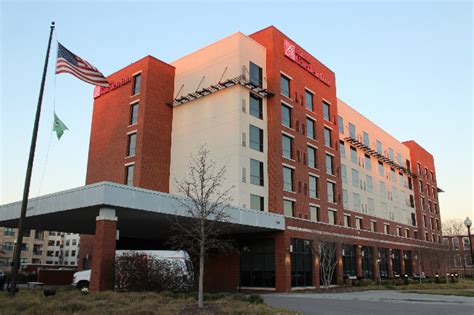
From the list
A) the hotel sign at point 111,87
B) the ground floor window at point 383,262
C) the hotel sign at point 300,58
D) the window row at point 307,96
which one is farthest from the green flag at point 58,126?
the ground floor window at point 383,262

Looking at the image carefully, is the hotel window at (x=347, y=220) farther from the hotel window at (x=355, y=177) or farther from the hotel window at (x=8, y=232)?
the hotel window at (x=8, y=232)

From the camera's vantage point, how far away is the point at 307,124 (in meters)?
46.0

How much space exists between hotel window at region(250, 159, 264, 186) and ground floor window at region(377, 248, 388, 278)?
80.4 ft

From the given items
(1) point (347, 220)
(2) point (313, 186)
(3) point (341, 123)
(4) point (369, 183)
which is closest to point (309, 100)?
(2) point (313, 186)

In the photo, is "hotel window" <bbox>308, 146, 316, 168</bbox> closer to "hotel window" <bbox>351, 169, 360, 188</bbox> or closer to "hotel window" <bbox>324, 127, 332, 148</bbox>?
"hotel window" <bbox>324, 127, 332, 148</bbox>

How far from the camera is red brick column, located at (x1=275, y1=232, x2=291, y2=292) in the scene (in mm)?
36250

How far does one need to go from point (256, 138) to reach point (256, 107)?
307cm

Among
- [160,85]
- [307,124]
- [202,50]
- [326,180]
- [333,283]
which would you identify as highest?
[202,50]

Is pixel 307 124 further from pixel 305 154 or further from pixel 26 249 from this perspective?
pixel 26 249

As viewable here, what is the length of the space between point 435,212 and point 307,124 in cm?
4819

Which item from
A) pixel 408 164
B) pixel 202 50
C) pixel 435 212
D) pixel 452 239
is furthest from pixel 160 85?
pixel 452 239

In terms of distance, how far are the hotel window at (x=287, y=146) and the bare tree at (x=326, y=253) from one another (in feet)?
26.1

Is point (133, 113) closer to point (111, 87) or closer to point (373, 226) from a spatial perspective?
point (111, 87)

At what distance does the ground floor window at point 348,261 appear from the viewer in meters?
46.5
